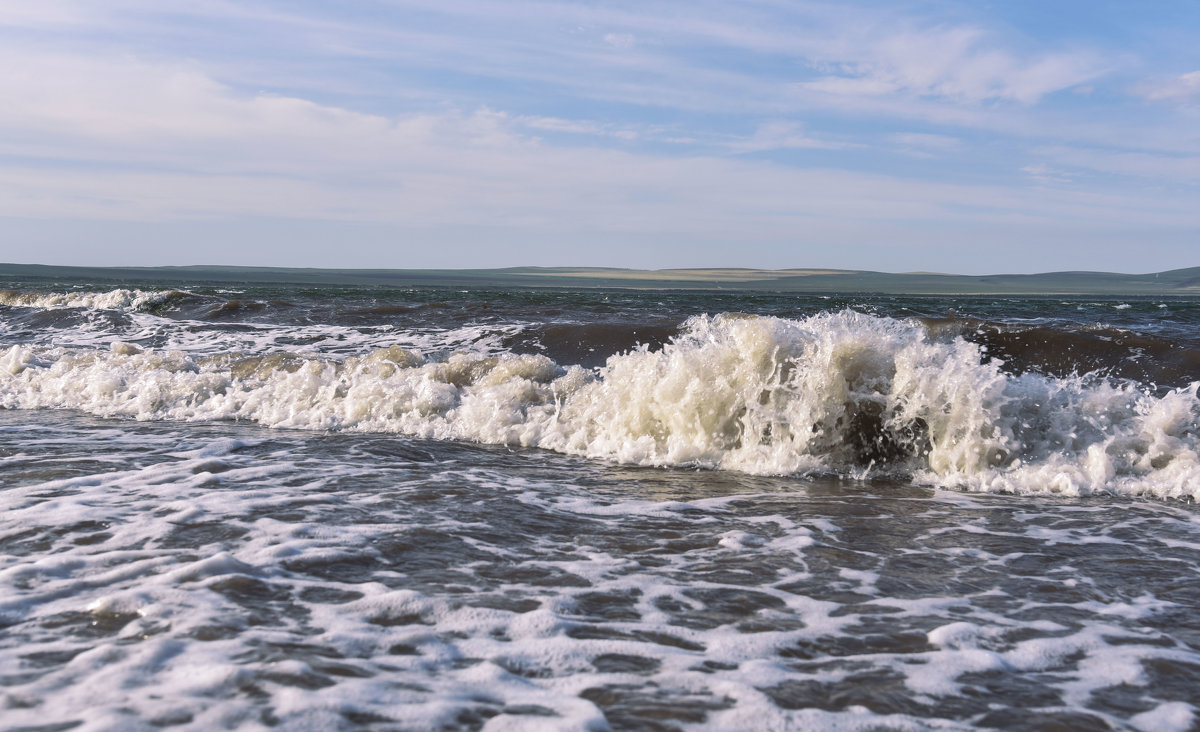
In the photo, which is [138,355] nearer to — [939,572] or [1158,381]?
[939,572]

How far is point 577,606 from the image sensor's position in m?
4.27

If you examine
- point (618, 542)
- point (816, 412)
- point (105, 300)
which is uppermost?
point (105, 300)

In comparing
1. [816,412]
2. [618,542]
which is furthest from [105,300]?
[618,542]

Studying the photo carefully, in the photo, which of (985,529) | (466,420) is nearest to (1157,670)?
(985,529)

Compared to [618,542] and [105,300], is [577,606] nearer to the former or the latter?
[618,542]

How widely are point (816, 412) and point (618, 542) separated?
344cm

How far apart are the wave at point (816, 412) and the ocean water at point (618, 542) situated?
0.03m

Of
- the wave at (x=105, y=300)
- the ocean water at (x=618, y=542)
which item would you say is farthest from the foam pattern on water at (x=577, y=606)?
the wave at (x=105, y=300)

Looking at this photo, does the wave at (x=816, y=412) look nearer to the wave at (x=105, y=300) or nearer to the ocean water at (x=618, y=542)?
the ocean water at (x=618, y=542)

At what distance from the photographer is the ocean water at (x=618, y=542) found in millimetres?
3332

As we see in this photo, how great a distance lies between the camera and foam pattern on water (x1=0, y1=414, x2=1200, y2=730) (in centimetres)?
324

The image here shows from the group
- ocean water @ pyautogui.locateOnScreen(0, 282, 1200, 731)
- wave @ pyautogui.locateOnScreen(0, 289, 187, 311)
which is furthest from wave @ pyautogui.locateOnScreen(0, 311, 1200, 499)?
wave @ pyautogui.locateOnScreen(0, 289, 187, 311)

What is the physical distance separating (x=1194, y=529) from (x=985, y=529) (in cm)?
139

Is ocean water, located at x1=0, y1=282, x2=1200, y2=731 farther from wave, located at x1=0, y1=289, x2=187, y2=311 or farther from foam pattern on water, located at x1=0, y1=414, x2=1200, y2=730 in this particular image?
wave, located at x1=0, y1=289, x2=187, y2=311
